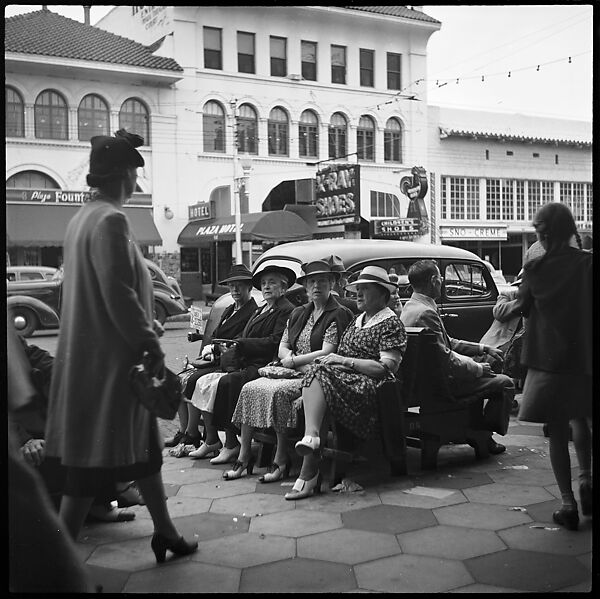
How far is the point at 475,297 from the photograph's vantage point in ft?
19.6

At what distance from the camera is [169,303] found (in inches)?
127

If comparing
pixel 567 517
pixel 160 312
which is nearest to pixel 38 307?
pixel 160 312

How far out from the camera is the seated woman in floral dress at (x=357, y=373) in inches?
187

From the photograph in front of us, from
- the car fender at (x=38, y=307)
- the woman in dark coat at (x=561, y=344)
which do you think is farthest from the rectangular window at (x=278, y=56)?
the car fender at (x=38, y=307)

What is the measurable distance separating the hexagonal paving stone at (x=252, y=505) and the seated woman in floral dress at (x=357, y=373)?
0.17m

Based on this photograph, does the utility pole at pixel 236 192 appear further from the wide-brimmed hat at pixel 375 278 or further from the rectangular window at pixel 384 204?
the wide-brimmed hat at pixel 375 278

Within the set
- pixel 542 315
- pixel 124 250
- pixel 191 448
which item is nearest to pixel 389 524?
pixel 542 315

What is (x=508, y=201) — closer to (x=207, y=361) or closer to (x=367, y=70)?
(x=367, y=70)

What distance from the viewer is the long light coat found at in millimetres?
2799

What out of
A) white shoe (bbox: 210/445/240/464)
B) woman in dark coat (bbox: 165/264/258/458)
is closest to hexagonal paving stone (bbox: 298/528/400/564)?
white shoe (bbox: 210/445/240/464)

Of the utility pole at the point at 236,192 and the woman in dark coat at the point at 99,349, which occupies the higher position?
the utility pole at the point at 236,192

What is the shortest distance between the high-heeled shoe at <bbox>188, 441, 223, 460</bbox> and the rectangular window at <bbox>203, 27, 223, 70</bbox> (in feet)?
9.50

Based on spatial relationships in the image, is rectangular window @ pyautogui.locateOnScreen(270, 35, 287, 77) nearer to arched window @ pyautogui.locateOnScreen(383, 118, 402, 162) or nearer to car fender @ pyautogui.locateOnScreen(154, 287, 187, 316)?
arched window @ pyautogui.locateOnScreen(383, 118, 402, 162)

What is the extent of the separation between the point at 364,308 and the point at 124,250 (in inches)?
98.8
